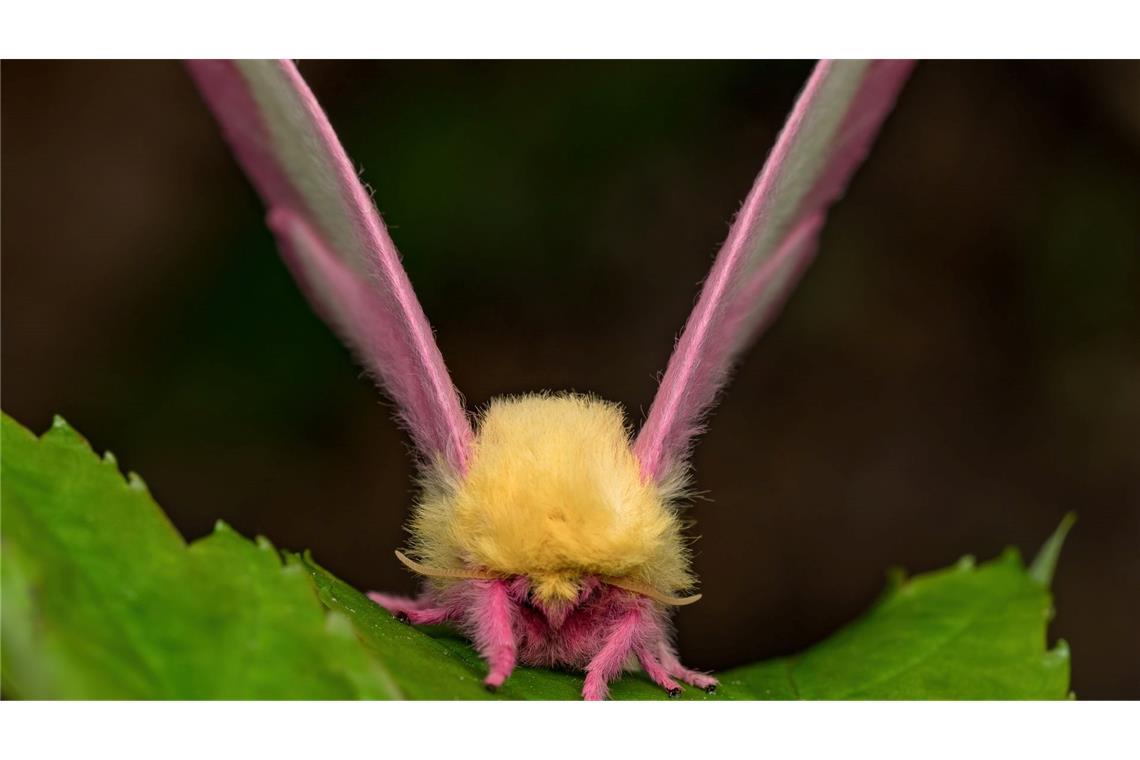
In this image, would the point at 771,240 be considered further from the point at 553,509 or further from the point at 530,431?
the point at 553,509

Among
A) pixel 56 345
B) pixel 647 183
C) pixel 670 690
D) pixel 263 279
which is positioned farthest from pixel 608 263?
pixel 670 690

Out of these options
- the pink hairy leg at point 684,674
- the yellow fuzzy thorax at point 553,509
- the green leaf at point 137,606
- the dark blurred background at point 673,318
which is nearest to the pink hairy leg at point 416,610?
the yellow fuzzy thorax at point 553,509

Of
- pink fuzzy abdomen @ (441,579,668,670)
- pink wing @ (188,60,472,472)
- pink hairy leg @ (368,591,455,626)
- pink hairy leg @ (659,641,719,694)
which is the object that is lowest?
pink hairy leg @ (659,641,719,694)

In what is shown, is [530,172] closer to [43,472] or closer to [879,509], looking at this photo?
[879,509]

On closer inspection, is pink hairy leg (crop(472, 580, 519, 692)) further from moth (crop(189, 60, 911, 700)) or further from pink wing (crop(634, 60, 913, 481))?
pink wing (crop(634, 60, 913, 481))

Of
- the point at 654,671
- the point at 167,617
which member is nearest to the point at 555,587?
the point at 654,671

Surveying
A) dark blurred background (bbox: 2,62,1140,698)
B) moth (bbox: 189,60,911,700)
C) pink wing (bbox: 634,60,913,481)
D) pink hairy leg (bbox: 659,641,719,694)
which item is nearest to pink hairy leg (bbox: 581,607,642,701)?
moth (bbox: 189,60,911,700)
